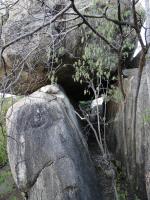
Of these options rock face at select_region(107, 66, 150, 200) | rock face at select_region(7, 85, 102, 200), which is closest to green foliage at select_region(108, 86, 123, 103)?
rock face at select_region(107, 66, 150, 200)

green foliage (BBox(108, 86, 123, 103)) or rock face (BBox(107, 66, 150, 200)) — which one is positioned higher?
green foliage (BBox(108, 86, 123, 103))

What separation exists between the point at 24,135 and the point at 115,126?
10.6ft

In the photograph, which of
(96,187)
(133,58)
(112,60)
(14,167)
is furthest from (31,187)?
(133,58)

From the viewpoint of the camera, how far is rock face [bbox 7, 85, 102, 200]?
25.3 ft

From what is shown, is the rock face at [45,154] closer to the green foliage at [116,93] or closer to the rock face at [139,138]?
the rock face at [139,138]

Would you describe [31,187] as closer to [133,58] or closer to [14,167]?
[14,167]

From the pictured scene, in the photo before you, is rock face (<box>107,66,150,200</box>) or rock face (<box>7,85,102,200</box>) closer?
rock face (<box>7,85,102,200</box>)

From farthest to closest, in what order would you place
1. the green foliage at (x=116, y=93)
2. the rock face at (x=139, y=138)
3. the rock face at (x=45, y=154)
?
the green foliage at (x=116, y=93), the rock face at (x=139, y=138), the rock face at (x=45, y=154)

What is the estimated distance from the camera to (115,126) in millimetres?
10539

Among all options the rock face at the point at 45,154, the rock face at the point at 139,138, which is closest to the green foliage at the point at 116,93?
the rock face at the point at 139,138

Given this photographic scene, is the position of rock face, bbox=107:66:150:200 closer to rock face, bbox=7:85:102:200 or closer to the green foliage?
the green foliage

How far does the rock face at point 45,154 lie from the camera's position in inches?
304

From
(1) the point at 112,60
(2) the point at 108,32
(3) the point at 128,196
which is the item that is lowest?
(3) the point at 128,196

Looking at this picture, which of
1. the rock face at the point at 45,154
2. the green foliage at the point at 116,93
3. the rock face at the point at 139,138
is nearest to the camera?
the rock face at the point at 45,154
